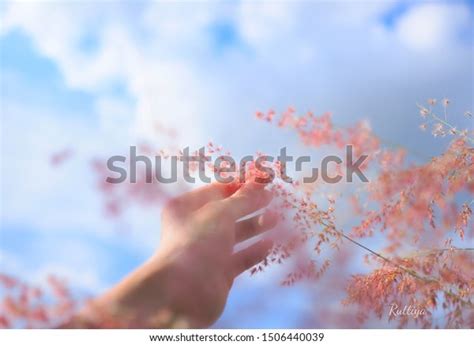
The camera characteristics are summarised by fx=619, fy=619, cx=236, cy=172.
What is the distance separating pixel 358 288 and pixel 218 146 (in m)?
0.91

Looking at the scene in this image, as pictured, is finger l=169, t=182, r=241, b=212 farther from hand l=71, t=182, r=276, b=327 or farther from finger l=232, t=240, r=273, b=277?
finger l=232, t=240, r=273, b=277

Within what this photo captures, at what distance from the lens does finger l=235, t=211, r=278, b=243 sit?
282cm

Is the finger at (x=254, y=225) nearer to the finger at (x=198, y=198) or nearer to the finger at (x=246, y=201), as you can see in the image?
the finger at (x=246, y=201)

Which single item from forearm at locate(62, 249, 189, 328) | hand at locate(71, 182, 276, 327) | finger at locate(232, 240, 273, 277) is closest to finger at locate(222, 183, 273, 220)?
hand at locate(71, 182, 276, 327)

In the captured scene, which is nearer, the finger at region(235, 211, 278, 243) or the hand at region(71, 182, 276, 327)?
the hand at region(71, 182, 276, 327)

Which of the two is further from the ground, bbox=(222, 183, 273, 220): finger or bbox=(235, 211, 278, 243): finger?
bbox=(222, 183, 273, 220): finger

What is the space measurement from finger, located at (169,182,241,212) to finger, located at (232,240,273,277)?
10.9 inches

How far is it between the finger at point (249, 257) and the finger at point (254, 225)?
55 mm

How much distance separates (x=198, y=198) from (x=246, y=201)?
0.72 ft

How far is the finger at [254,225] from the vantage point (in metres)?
2.82

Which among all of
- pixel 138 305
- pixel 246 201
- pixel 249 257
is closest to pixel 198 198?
pixel 246 201

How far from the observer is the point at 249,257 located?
280 centimetres
